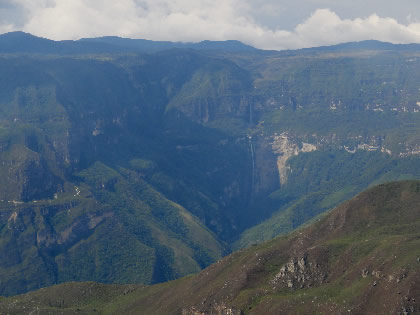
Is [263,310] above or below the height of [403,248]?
below

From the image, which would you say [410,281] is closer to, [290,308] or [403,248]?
[403,248]

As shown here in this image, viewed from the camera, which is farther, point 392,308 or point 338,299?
point 338,299

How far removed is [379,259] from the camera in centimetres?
19888

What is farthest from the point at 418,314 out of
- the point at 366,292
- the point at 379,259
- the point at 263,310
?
the point at 263,310

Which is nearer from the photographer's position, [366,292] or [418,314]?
[418,314]

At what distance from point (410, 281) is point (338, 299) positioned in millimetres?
22113

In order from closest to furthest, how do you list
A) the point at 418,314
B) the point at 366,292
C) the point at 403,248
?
the point at 418,314 < the point at 366,292 < the point at 403,248

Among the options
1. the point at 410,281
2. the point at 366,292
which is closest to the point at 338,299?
the point at 366,292

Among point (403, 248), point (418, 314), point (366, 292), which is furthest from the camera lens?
point (403, 248)

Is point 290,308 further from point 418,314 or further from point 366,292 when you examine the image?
point 418,314

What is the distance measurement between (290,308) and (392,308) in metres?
32.7

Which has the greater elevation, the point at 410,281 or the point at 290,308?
the point at 410,281

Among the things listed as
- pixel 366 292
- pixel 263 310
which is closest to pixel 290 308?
pixel 263 310

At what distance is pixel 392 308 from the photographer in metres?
174
